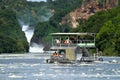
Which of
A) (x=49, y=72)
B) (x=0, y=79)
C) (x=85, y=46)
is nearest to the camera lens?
(x=0, y=79)

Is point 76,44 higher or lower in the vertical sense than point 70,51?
higher

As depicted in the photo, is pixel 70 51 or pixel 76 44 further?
pixel 76 44

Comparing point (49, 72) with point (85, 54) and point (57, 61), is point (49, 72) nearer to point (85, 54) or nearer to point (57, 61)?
point (57, 61)

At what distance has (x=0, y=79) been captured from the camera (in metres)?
108

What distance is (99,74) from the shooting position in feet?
392

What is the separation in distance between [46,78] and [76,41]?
64.0 m

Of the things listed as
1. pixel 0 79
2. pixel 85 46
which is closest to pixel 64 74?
pixel 0 79

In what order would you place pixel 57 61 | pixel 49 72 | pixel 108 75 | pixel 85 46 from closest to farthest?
1. pixel 108 75
2. pixel 49 72
3. pixel 57 61
4. pixel 85 46

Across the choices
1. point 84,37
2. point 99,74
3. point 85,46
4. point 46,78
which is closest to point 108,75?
point 99,74

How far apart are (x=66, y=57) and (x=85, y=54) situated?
1003 cm

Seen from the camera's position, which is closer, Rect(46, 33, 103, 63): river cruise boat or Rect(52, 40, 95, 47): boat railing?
Rect(46, 33, 103, 63): river cruise boat

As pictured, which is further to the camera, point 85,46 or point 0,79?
point 85,46

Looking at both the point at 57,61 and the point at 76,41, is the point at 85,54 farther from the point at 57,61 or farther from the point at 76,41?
the point at 57,61

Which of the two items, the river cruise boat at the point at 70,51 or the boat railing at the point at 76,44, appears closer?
the river cruise boat at the point at 70,51
